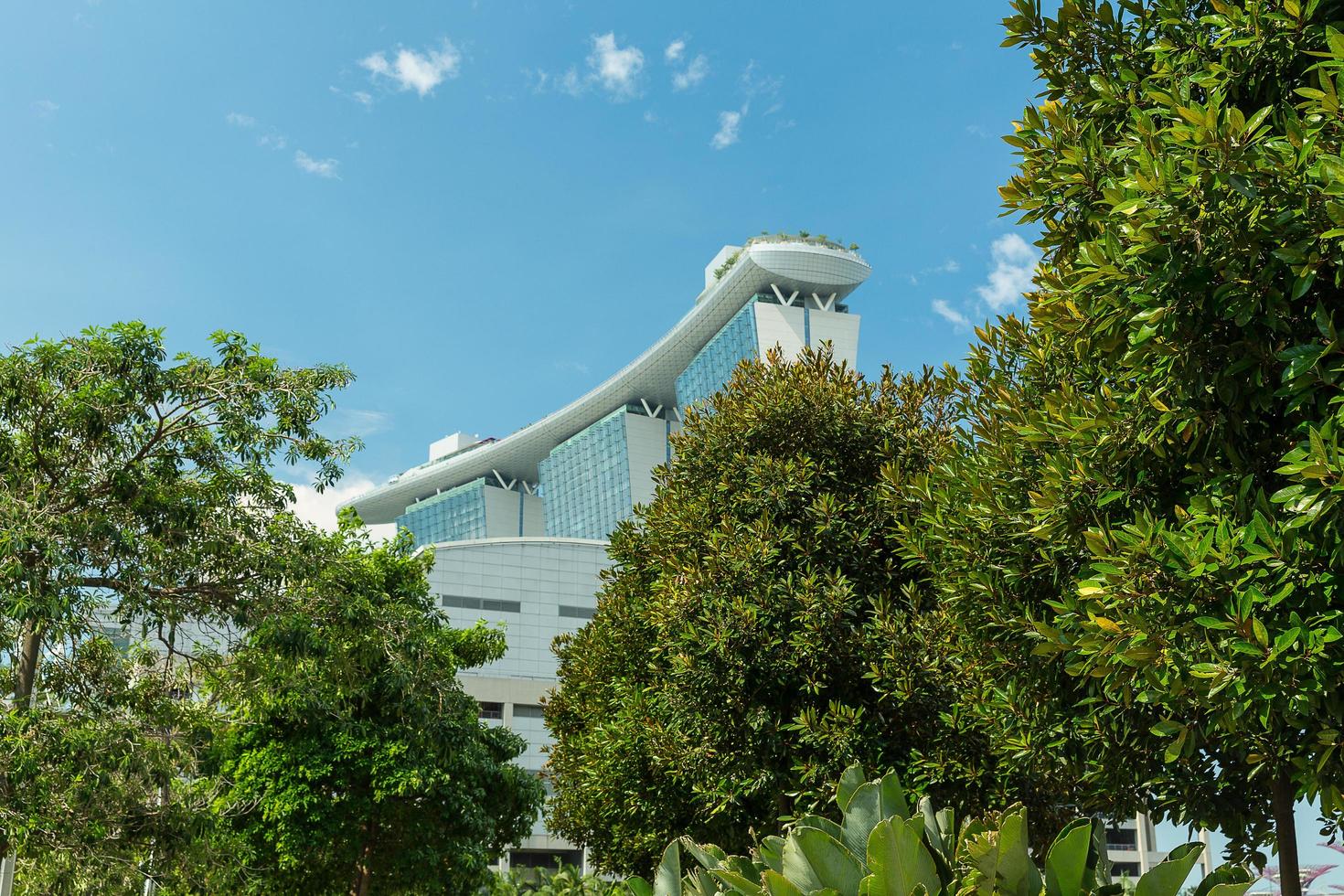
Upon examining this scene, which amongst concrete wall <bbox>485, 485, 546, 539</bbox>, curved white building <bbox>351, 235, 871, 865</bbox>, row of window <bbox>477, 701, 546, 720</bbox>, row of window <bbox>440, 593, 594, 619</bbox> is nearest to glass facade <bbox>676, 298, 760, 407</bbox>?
curved white building <bbox>351, 235, 871, 865</bbox>

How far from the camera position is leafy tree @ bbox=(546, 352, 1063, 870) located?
12727mm

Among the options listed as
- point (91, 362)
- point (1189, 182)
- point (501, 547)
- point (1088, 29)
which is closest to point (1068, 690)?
point (1189, 182)

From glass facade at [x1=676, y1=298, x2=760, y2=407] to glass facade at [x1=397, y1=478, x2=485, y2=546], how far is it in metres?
34.2

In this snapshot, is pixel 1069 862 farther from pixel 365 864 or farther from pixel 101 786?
pixel 365 864

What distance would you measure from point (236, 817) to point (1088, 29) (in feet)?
68.1

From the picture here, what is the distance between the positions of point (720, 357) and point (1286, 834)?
92.4 metres

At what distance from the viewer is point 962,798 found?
12.8 meters

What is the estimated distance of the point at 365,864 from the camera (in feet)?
76.2

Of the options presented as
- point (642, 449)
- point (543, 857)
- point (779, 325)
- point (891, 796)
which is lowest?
point (543, 857)

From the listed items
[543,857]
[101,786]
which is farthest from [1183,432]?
[543,857]

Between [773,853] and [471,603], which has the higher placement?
[471,603]

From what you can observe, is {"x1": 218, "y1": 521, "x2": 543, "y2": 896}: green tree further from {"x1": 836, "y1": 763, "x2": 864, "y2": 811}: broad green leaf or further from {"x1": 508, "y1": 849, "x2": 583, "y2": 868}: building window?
{"x1": 508, "y1": 849, "x2": 583, "y2": 868}: building window

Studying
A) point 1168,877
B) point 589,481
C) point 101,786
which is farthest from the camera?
point 589,481

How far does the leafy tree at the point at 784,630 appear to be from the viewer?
1273 centimetres
